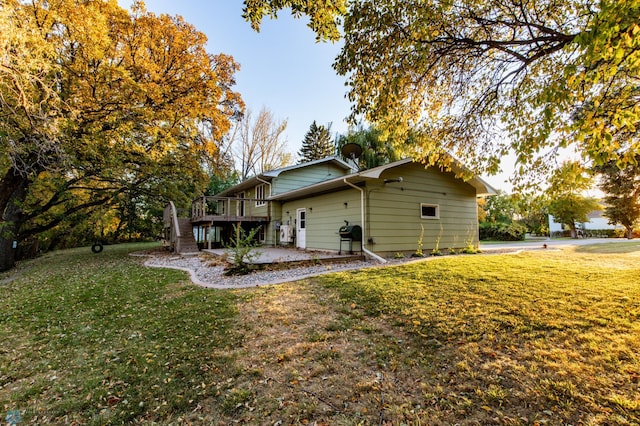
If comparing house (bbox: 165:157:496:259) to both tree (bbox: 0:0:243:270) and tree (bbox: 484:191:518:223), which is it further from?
tree (bbox: 484:191:518:223)

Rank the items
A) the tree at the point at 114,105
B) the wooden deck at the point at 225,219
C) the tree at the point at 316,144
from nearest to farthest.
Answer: the tree at the point at 114,105 → the wooden deck at the point at 225,219 → the tree at the point at 316,144

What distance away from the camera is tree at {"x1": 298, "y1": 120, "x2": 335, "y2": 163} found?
3381cm

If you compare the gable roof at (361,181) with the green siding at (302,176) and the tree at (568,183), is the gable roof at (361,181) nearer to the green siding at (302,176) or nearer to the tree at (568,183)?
the green siding at (302,176)

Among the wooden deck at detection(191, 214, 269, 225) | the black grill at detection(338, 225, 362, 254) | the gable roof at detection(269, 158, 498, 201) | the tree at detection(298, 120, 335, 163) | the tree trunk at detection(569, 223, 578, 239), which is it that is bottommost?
the tree trunk at detection(569, 223, 578, 239)

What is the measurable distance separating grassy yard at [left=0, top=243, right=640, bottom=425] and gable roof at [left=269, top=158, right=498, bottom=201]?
444cm

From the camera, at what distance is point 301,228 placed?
13.6 meters

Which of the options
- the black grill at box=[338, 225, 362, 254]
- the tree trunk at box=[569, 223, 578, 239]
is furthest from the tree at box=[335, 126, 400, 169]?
the tree trunk at box=[569, 223, 578, 239]

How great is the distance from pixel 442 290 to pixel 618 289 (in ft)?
9.16

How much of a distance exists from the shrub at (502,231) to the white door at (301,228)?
18.5 metres

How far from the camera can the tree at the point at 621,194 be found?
54.4 feet

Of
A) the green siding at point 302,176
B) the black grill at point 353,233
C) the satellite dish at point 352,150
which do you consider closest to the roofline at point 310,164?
the green siding at point 302,176

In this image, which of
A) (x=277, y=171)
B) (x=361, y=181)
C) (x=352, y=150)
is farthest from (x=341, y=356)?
(x=277, y=171)

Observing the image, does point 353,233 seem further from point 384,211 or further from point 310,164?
point 310,164

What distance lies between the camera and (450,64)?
5.29 m
